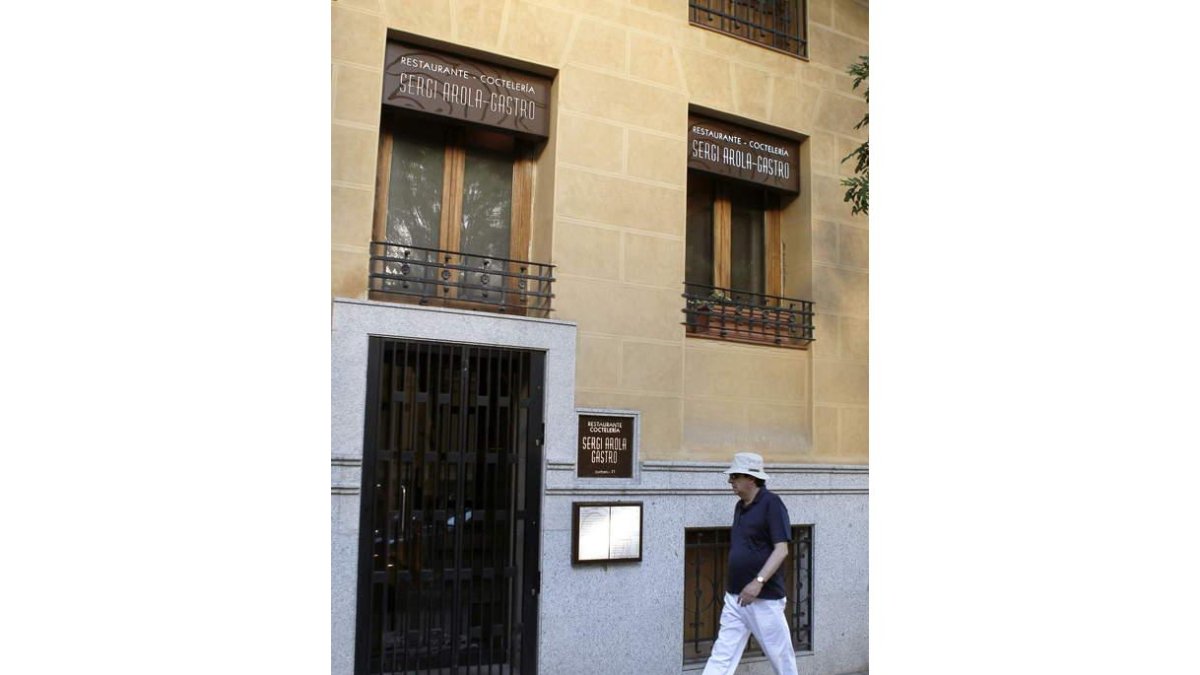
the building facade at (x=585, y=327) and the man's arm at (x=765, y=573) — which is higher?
the building facade at (x=585, y=327)

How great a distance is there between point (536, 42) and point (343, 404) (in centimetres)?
322

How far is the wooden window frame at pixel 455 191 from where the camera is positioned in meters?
6.54

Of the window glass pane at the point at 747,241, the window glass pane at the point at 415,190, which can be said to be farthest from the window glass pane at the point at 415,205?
the window glass pane at the point at 747,241

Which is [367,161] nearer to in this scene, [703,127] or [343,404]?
[343,404]

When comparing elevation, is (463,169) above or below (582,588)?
above

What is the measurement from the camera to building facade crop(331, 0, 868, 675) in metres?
6.15

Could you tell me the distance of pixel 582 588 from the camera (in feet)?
21.6

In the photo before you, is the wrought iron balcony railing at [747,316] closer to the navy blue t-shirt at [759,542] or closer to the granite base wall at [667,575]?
the granite base wall at [667,575]

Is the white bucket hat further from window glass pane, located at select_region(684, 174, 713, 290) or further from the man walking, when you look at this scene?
window glass pane, located at select_region(684, 174, 713, 290)

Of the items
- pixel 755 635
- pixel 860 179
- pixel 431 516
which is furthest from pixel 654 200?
pixel 755 635

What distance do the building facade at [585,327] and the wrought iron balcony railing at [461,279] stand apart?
0.03m

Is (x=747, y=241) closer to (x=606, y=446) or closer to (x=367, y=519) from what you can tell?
(x=606, y=446)

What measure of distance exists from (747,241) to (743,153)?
85 centimetres
